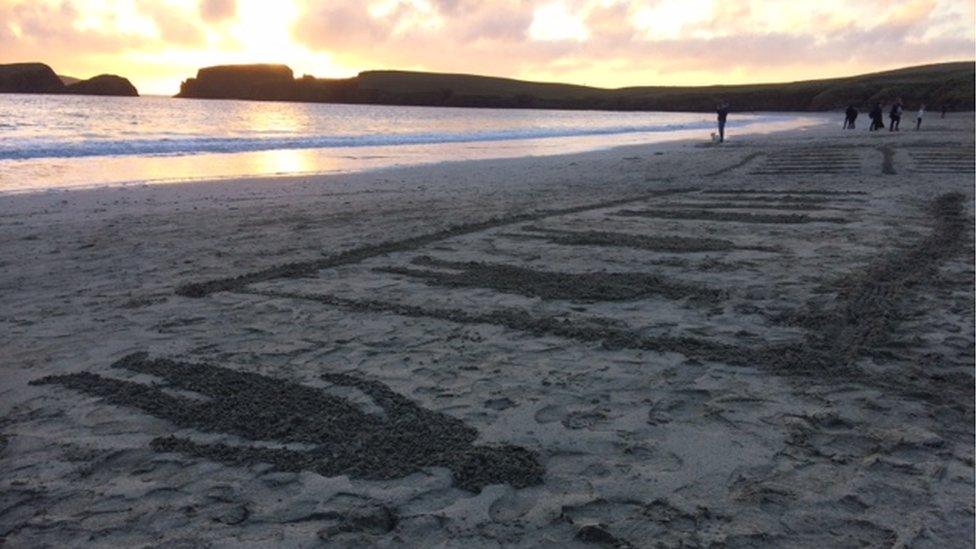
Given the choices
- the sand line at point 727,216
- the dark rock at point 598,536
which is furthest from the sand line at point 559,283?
the sand line at point 727,216

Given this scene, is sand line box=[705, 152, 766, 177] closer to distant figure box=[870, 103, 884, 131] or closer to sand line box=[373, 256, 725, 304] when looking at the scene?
sand line box=[373, 256, 725, 304]

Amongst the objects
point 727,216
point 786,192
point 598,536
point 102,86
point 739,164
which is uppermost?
point 102,86

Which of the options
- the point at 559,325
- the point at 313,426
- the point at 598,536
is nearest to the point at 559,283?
the point at 559,325

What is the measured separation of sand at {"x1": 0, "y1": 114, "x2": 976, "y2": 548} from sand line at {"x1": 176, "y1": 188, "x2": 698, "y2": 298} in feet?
0.18

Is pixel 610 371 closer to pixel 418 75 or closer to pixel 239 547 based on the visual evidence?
pixel 239 547

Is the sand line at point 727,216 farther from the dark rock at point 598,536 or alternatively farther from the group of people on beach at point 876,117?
the group of people on beach at point 876,117

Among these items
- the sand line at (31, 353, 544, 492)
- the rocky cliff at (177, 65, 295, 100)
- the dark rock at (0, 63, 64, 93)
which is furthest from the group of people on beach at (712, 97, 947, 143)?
the rocky cliff at (177, 65, 295, 100)

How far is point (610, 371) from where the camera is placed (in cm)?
421

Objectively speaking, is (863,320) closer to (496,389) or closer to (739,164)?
(496,389)

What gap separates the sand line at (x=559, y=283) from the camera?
5836 mm

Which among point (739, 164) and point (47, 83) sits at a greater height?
point (47, 83)

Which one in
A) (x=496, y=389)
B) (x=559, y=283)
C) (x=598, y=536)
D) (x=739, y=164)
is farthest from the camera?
(x=739, y=164)

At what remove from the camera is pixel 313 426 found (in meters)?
3.55

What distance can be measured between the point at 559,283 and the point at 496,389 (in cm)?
245
